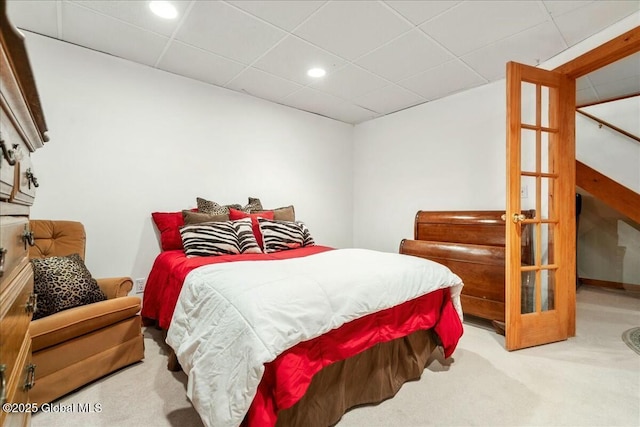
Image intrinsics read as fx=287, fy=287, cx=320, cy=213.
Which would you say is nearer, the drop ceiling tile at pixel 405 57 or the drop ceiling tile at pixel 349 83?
the drop ceiling tile at pixel 405 57

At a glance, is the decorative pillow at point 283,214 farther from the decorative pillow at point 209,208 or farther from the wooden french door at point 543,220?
the wooden french door at point 543,220

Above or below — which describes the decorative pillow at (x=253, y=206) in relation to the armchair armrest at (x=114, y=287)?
above

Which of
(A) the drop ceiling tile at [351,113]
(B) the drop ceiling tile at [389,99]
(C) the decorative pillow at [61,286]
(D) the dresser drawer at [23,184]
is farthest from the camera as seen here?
(A) the drop ceiling tile at [351,113]

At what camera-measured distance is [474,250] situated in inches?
104

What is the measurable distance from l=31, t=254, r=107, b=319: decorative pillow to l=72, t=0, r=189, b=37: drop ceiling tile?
170 cm

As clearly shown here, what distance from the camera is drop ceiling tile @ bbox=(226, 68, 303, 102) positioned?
2.91 meters

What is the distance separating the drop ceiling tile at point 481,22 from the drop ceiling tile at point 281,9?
0.88m

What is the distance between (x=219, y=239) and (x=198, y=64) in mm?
1671

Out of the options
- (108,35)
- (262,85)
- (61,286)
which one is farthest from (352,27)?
(61,286)

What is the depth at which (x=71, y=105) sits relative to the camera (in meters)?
2.37

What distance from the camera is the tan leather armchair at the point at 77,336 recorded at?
57.8 inches

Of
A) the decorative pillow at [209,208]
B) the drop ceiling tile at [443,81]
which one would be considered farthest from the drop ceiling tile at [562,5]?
the decorative pillow at [209,208]

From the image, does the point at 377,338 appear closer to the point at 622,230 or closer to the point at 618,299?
the point at 618,299

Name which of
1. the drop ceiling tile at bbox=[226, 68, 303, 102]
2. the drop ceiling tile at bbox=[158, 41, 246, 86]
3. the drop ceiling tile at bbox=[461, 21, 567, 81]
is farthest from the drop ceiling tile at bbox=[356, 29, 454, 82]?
the drop ceiling tile at bbox=[158, 41, 246, 86]
